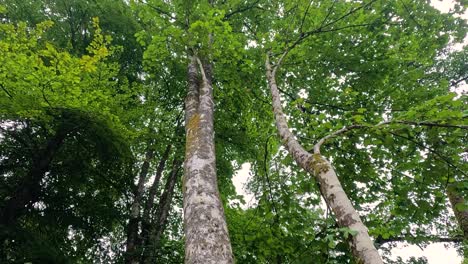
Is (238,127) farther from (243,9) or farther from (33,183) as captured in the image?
(33,183)

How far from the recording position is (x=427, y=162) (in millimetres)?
3178

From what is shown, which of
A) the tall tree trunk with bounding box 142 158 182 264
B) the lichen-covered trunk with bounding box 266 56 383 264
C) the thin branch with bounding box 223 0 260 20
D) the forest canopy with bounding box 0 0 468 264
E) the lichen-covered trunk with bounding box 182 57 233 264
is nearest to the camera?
the lichen-covered trunk with bounding box 266 56 383 264

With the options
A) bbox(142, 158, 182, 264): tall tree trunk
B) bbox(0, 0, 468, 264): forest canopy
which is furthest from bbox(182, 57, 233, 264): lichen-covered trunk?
→ bbox(142, 158, 182, 264): tall tree trunk

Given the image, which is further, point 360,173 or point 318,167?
point 360,173

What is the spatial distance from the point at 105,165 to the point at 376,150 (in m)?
7.11

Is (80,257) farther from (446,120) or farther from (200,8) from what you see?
(446,120)

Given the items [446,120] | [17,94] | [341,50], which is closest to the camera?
[446,120]

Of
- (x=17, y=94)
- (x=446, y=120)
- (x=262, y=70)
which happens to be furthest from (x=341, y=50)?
(x=17, y=94)

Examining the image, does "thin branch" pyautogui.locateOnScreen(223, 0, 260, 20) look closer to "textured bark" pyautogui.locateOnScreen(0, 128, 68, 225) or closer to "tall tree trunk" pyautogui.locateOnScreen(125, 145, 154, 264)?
"tall tree trunk" pyautogui.locateOnScreen(125, 145, 154, 264)

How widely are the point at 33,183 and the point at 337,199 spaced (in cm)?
689

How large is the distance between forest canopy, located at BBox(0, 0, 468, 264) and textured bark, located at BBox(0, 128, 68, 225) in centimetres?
3

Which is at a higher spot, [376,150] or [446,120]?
[376,150]

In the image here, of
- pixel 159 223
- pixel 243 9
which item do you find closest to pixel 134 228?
pixel 159 223

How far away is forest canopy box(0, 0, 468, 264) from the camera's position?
3.22m
